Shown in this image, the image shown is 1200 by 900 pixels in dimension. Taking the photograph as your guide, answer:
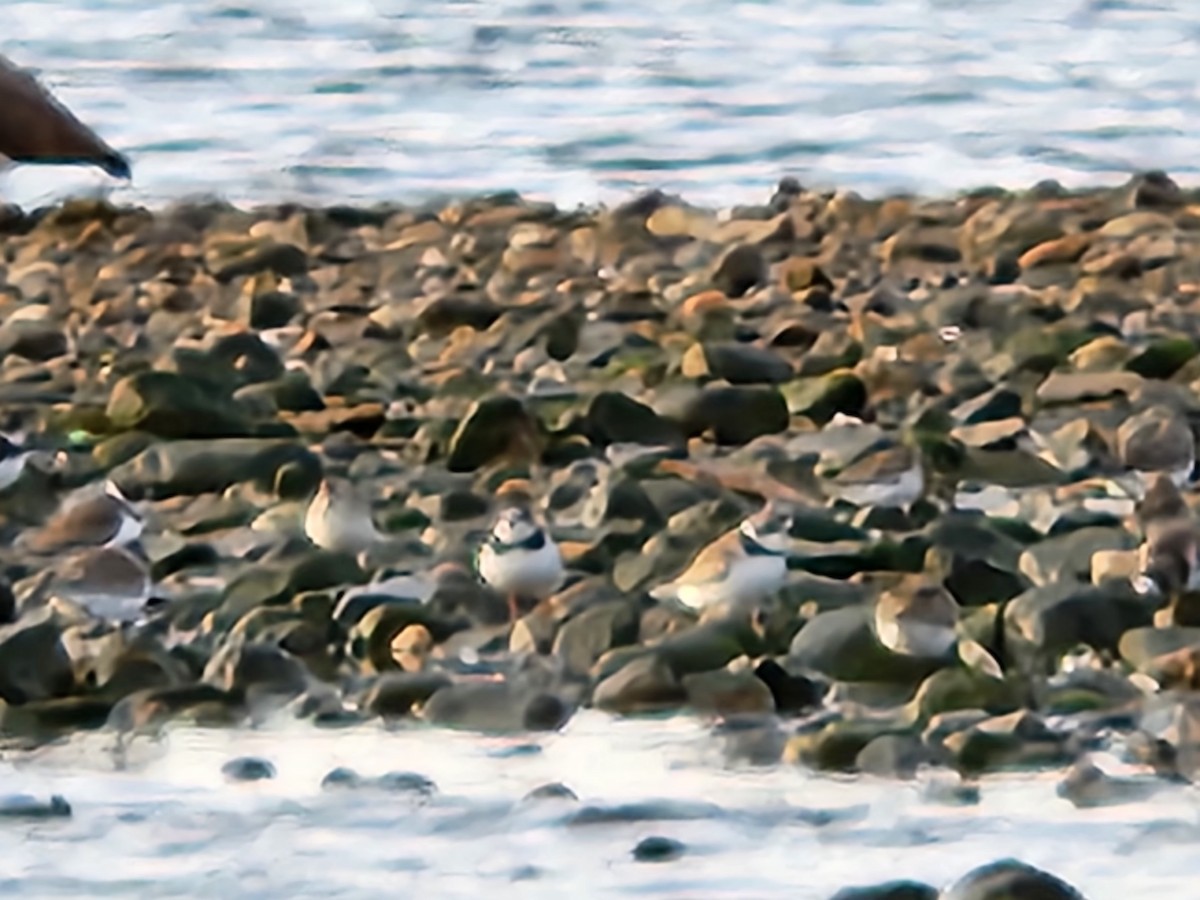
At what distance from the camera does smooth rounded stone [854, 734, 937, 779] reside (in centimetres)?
355

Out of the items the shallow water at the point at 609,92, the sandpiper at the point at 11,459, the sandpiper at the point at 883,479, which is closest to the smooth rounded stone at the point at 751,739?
the sandpiper at the point at 883,479

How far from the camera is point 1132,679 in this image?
382 cm

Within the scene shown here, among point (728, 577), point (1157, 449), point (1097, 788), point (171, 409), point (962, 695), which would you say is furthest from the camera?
point (171, 409)

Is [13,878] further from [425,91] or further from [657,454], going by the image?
[425,91]

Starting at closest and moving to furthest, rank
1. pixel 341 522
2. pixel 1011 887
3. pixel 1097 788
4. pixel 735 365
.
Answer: pixel 1011 887 → pixel 1097 788 → pixel 341 522 → pixel 735 365

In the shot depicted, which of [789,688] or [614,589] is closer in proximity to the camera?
[789,688]

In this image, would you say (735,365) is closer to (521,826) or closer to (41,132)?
(41,132)

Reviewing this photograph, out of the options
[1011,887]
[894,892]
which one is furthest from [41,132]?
[1011,887]

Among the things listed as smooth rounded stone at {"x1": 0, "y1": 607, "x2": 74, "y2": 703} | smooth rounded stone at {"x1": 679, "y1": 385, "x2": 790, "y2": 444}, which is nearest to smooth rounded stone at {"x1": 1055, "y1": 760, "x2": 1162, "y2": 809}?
smooth rounded stone at {"x1": 0, "y1": 607, "x2": 74, "y2": 703}

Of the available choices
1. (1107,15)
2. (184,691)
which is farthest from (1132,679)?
(1107,15)

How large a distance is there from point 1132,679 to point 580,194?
17.6 ft

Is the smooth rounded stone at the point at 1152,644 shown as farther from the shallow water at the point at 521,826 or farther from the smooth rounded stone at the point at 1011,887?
the smooth rounded stone at the point at 1011,887

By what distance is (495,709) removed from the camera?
3779mm

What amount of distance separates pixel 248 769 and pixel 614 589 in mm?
717
